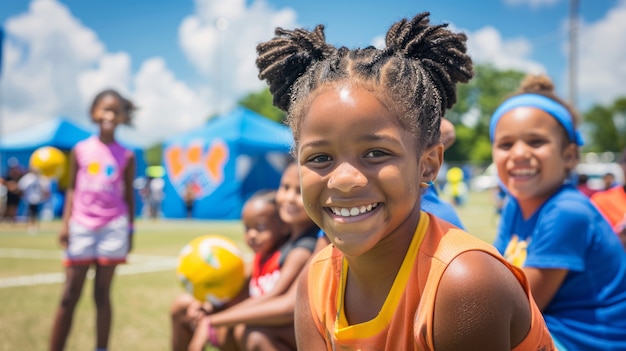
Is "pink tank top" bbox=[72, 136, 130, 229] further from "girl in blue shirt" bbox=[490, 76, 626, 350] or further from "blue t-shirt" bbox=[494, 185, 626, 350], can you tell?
"blue t-shirt" bbox=[494, 185, 626, 350]

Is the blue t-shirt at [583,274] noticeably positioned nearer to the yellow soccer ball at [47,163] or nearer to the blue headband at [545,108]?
the blue headband at [545,108]

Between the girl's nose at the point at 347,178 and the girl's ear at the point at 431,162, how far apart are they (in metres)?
0.26

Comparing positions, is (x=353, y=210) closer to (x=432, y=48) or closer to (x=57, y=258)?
(x=432, y=48)

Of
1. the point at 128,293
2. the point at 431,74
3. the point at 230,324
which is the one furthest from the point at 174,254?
the point at 431,74

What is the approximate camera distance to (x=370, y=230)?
5.03 feet

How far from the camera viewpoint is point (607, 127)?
80.1m

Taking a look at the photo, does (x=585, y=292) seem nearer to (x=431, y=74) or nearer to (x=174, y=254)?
(x=431, y=74)

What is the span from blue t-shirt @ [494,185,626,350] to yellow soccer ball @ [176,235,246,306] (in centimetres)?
182

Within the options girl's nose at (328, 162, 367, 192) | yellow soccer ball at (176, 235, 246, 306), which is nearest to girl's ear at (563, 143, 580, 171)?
girl's nose at (328, 162, 367, 192)

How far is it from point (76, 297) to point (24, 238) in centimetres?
1110

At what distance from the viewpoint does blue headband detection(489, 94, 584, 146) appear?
8.40ft

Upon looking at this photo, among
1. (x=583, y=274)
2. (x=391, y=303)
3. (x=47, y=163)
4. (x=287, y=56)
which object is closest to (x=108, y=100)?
(x=287, y=56)

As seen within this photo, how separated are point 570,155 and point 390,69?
59.9 inches

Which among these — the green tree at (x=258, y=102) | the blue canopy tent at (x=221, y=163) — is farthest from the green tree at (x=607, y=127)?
the blue canopy tent at (x=221, y=163)
